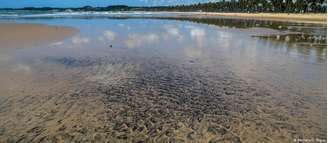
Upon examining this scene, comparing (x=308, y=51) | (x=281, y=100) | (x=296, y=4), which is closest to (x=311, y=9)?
(x=296, y=4)

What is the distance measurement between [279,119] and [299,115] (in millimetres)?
695

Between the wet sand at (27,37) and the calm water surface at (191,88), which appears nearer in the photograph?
the calm water surface at (191,88)

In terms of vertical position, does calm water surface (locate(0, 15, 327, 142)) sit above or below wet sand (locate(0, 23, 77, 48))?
below

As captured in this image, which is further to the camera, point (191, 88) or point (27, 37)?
point (27, 37)

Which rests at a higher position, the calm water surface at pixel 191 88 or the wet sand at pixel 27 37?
the wet sand at pixel 27 37

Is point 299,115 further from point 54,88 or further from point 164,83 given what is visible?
point 54,88

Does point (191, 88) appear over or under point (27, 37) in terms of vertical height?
under

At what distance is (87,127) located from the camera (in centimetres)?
716

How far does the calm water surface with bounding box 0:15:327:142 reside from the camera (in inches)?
277

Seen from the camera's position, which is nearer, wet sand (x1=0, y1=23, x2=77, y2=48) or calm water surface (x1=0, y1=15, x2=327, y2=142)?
calm water surface (x1=0, y1=15, x2=327, y2=142)

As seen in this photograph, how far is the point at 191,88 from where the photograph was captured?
33.7 ft

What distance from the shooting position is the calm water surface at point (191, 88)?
704 cm

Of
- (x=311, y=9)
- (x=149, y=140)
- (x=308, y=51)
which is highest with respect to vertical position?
(x=311, y=9)

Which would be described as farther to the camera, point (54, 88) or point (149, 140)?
point (54, 88)
